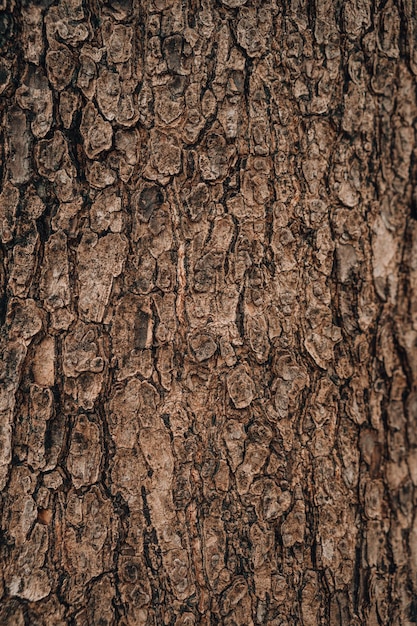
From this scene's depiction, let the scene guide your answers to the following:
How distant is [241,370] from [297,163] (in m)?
0.47

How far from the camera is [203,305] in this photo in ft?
4.39

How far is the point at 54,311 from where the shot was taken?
4.35 feet

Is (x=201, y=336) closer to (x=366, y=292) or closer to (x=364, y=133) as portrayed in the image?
(x=366, y=292)

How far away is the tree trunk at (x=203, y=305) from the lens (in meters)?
1.32

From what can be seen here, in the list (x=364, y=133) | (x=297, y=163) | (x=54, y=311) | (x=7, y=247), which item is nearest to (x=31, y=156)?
(x=7, y=247)

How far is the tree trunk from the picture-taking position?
132 centimetres

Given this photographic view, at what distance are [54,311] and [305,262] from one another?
1.84ft

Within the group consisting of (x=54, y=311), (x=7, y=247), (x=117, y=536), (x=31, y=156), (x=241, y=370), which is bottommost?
(x=117, y=536)

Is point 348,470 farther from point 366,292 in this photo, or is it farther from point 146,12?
point 146,12

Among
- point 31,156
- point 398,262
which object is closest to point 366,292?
point 398,262

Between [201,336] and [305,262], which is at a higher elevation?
[305,262]

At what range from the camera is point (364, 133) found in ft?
4.47

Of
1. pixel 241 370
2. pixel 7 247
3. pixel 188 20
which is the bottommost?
pixel 241 370

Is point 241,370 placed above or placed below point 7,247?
below
